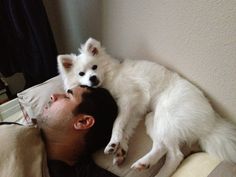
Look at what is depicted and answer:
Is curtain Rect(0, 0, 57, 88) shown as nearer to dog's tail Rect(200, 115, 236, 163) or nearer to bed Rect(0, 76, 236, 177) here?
bed Rect(0, 76, 236, 177)

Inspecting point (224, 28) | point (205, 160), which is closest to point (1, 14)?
point (224, 28)

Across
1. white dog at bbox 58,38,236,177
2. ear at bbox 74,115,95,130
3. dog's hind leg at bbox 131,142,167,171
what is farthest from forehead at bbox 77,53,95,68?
dog's hind leg at bbox 131,142,167,171

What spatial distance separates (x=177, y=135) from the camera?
100cm

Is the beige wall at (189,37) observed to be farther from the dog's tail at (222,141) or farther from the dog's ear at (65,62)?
the dog's ear at (65,62)

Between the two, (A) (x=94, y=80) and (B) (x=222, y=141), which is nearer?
(B) (x=222, y=141)

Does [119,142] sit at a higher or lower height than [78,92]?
lower

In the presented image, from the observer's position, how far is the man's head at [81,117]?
3.11 feet

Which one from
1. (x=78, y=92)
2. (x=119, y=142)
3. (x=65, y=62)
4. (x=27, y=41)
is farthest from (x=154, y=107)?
(x=27, y=41)

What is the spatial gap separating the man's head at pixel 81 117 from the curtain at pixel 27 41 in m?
0.53

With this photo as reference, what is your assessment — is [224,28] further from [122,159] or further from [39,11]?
[39,11]

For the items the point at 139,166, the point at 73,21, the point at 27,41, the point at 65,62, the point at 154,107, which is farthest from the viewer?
the point at 73,21

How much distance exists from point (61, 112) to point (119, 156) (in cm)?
28

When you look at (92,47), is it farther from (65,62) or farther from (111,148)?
(111,148)

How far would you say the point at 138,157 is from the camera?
102cm
